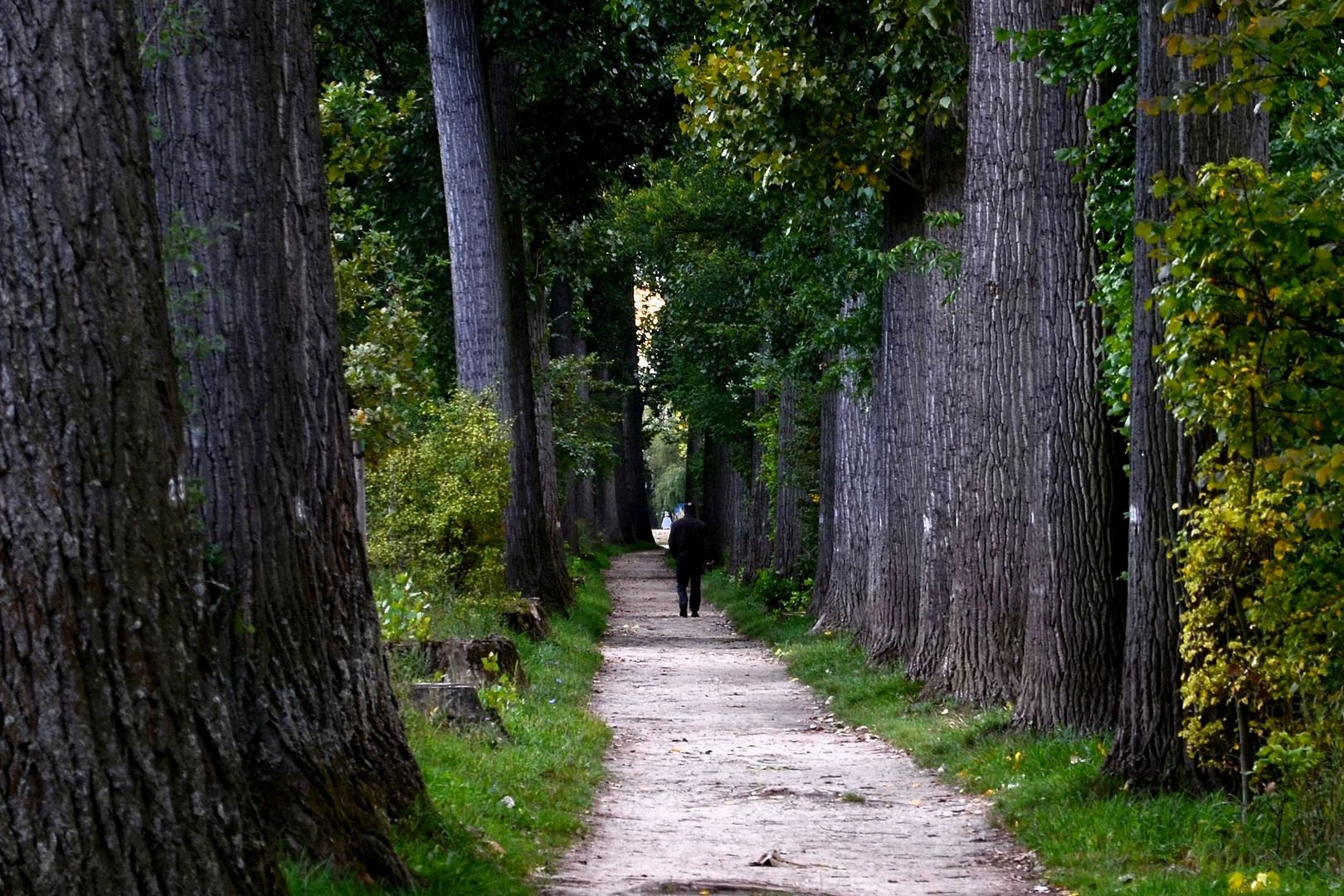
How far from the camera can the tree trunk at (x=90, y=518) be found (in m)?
4.13

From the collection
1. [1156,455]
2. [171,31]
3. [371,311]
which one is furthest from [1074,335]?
[371,311]

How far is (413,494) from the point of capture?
1784 centimetres

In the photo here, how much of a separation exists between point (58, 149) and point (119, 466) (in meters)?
0.88

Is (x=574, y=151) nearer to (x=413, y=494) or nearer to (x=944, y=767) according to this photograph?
(x=413, y=494)

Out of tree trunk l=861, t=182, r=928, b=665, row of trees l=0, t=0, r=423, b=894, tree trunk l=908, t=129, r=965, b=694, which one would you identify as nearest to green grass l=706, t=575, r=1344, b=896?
tree trunk l=908, t=129, r=965, b=694

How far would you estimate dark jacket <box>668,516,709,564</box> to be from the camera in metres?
29.0

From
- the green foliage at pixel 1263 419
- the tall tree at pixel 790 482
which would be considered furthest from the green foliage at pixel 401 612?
the tall tree at pixel 790 482

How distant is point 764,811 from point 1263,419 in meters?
3.95

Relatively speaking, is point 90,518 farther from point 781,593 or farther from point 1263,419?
point 781,593

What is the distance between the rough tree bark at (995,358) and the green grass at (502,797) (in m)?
3.24

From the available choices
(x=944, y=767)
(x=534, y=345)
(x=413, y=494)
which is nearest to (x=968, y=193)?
(x=944, y=767)

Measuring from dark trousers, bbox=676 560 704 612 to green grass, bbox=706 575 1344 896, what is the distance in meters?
15.3

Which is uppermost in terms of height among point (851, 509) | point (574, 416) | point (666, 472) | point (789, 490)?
point (574, 416)

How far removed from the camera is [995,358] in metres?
12.4
